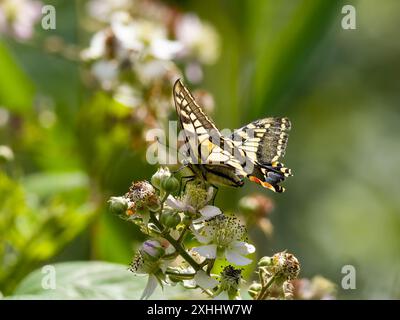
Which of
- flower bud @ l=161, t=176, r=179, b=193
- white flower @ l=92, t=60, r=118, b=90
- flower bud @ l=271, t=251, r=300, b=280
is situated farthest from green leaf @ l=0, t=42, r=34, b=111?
flower bud @ l=271, t=251, r=300, b=280

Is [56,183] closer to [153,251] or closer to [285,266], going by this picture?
[153,251]

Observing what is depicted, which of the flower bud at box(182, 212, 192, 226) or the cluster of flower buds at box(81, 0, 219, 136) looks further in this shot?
the cluster of flower buds at box(81, 0, 219, 136)

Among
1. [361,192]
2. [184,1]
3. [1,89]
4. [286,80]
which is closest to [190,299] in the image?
[286,80]

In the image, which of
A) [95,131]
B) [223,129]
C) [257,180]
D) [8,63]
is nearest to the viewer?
[257,180]

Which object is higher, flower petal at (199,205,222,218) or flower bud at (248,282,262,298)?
flower petal at (199,205,222,218)

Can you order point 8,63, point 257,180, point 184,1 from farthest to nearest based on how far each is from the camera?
point 184,1 → point 8,63 → point 257,180

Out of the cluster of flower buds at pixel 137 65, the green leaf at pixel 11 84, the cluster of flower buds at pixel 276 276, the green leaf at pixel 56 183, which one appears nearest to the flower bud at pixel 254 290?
the cluster of flower buds at pixel 276 276

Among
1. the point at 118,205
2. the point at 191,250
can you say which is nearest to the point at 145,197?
the point at 118,205

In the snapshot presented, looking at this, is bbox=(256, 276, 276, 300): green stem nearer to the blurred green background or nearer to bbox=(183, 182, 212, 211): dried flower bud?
bbox=(183, 182, 212, 211): dried flower bud

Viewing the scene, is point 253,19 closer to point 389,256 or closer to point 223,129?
point 223,129
